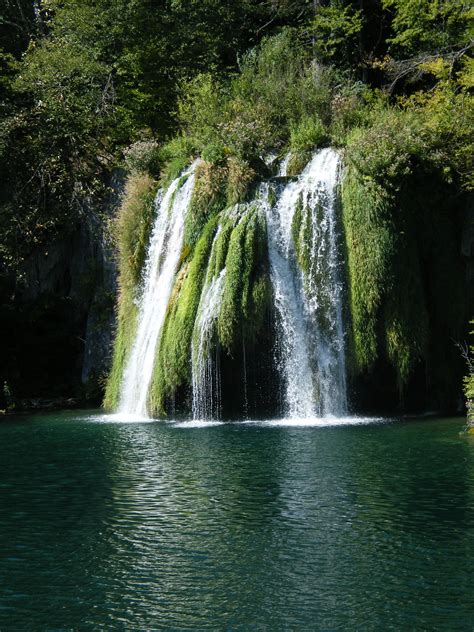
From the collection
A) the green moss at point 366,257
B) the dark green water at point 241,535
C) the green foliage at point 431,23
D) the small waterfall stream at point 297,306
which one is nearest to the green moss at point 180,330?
the small waterfall stream at point 297,306

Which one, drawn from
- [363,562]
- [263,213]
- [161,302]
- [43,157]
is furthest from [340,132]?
[363,562]

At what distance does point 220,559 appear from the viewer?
24.2 feet

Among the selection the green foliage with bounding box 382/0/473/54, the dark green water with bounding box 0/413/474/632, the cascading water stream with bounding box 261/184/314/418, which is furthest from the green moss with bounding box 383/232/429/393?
the green foliage with bounding box 382/0/473/54

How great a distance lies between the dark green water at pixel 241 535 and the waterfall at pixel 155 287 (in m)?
4.79

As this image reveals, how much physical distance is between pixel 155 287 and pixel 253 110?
5481 mm

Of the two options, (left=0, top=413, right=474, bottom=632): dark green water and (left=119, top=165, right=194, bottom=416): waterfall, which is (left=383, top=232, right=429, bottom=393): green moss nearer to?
(left=0, top=413, right=474, bottom=632): dark green water

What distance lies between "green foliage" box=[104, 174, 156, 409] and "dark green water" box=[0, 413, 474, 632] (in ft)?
19.6

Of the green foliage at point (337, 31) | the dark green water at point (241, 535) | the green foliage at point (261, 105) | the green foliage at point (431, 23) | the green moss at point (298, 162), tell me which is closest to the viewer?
the dark green water at point (241, 535)

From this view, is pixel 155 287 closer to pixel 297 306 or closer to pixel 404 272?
pixel 297 306

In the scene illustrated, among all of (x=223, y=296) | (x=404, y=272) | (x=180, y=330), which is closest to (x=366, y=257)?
(x=404, y=272)

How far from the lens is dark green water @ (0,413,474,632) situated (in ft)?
20.3

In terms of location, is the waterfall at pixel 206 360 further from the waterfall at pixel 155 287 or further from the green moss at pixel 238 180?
the green moss at pixel 238 180

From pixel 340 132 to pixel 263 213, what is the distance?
355cm

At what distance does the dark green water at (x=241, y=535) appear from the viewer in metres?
6.19
